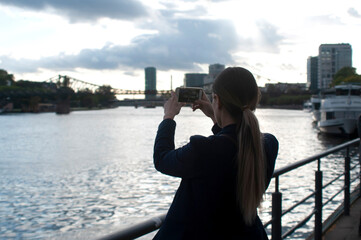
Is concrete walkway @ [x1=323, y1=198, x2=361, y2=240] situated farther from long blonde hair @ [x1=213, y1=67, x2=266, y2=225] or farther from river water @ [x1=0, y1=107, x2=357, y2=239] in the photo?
long blonde hair @ [x1=213, y1=67, x2=266, y2=225]

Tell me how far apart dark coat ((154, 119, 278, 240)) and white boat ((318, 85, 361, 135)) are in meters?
38.6

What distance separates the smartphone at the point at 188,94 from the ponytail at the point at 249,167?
1.02 ft

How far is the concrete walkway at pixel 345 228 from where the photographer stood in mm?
5355

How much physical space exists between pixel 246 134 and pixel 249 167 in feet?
0.44

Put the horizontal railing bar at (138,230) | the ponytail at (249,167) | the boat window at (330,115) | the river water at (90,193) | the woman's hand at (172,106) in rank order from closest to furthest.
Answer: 1. the horizontal railing bar at (138,230)
2. the ponytail at (249,167)
3. the woman's hand at (172,106)
4. the river water at (90,193)
5. the boat window at (330,115)

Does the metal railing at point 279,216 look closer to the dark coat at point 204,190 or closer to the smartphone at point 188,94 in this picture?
the dark coat at point 204,190

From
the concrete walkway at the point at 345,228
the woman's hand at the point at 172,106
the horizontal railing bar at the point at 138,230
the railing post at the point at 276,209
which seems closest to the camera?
the horizontal railing bar at the point at 138,230

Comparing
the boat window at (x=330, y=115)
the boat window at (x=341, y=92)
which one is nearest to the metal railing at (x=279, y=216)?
the boat window at (x=330, y=115)

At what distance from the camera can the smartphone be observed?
216 cm

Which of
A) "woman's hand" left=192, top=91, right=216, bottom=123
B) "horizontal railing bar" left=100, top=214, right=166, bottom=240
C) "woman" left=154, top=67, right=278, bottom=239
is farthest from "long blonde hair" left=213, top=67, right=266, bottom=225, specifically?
"horizontal railing bar" left=100, top=214, right=166, bottom=240

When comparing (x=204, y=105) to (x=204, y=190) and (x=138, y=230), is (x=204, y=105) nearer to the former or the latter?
(x=204, y=190)

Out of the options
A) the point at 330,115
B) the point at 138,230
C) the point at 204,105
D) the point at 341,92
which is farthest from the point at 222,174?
the point at 341,92

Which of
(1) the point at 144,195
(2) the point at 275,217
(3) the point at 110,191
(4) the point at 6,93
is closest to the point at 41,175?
(3) the point at 110,191

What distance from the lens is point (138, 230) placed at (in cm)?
193
